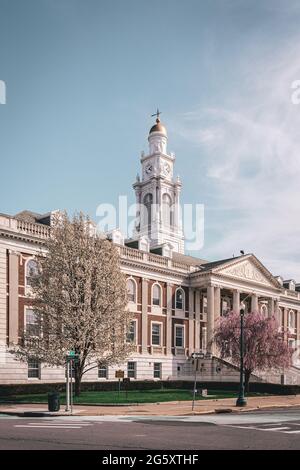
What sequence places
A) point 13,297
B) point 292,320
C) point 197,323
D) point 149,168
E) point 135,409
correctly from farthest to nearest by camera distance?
point 149,168, point 292,320, point 197,323, point 13,297, point 135,409

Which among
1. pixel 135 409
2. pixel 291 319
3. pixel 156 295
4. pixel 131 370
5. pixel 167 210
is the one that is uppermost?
pixel 167 210

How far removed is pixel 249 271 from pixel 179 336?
467 inches

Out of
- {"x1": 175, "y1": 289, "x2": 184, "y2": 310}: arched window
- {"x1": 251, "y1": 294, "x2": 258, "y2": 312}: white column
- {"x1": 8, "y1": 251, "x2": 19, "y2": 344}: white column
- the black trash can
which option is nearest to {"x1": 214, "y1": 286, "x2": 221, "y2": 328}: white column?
{"x1": 175, "y1": 289, "x2": 184, "y2": 310}: arched window

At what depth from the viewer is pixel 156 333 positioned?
2286 inches

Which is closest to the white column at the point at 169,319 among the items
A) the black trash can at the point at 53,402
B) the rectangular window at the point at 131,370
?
the rectangular window at the point at 131,370

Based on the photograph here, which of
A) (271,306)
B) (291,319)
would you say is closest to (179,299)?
(271,306)

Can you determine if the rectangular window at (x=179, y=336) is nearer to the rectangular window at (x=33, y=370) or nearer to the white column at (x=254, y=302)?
the white column at (x=254, y=302)

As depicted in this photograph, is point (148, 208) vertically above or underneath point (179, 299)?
above

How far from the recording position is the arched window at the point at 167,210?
9819 cm

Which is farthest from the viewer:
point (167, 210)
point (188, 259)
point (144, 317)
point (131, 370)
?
point (167, 210)

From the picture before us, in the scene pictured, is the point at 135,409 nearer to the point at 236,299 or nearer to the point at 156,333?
the point at 156,333
